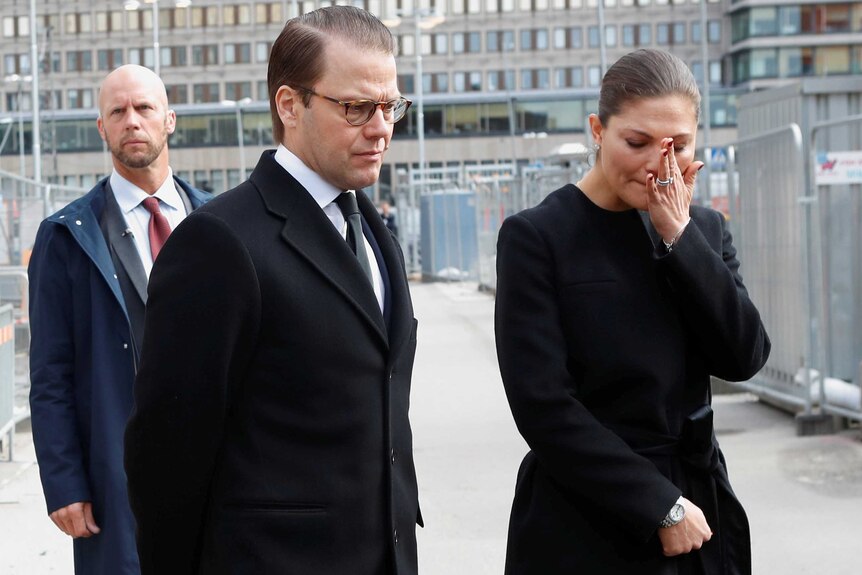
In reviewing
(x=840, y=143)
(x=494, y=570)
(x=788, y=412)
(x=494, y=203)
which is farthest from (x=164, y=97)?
(x=494, y=203)

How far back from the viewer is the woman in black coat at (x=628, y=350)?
10.2ft

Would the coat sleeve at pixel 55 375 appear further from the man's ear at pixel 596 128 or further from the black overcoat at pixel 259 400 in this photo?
the man's ear at pixel 596 128

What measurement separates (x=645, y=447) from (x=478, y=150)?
76460mm

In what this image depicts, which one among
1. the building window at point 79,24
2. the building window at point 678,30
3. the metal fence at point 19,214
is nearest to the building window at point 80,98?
the building window at point 79,24

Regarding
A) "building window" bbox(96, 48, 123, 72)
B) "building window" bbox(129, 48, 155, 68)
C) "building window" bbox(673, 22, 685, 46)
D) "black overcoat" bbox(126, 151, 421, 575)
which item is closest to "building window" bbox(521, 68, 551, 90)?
"building window" bbox(673, 22, 685, 46)

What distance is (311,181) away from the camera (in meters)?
2.85

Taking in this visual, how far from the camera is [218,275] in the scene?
2676 mm

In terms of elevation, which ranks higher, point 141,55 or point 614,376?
point 141,55

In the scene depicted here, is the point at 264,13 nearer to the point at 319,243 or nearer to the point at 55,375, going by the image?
the point at 55,375

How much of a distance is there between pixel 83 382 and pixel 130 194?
0.58m

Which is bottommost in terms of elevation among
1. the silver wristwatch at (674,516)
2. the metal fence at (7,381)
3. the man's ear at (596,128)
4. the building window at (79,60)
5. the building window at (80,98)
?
the metal fence at (7,381)

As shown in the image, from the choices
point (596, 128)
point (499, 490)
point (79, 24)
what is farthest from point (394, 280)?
point (79, 24)

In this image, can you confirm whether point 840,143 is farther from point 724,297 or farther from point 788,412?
point 724,297

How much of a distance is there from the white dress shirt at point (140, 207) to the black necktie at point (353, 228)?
57.8 inches
